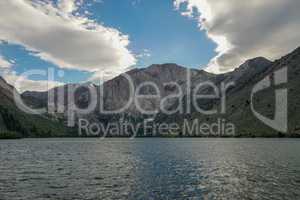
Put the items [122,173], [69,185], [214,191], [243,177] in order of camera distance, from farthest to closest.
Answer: [122,173] → [243,177] → [69,185] → [214,191]

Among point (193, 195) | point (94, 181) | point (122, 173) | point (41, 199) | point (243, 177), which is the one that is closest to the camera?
point (41, 199)

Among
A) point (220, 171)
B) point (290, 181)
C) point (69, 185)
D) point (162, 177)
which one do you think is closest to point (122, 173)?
point (162, 177)

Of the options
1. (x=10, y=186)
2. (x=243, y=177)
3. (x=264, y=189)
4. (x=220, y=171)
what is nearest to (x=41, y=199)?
(x=10, y=186)

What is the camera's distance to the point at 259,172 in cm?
7694

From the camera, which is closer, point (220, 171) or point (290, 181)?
point (290, 181)

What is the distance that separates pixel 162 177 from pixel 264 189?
2269 cm

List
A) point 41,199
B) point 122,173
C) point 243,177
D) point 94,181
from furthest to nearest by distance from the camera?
point 122,173 < point 243,177 < point 94,181 < point 41,199

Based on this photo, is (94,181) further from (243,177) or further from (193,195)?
(243,177)

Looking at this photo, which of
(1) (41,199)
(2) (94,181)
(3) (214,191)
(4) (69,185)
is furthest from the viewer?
(2) (94,181)

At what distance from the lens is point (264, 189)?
2159 inches

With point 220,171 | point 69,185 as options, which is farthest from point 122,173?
point 220,171

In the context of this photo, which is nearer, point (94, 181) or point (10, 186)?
point (10, 186)

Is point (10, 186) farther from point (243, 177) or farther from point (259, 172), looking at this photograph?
point (259, 172)

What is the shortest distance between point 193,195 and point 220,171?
32.1 metres
